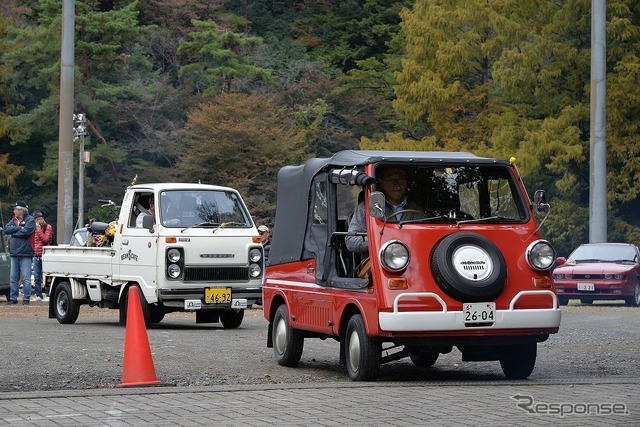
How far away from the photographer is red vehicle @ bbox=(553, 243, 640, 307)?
3128 cm

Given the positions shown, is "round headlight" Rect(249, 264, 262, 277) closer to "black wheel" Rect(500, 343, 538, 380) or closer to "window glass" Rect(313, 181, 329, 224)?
"window glass" Rect(313, 181, 329, 224)

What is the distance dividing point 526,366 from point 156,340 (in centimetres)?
651

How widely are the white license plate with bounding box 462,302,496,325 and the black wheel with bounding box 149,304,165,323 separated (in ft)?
30.9

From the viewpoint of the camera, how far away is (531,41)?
51.5 meters

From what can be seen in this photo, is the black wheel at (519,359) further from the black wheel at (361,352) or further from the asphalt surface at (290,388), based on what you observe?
the black wheel at (361,352)

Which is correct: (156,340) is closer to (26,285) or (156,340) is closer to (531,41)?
(26,285)

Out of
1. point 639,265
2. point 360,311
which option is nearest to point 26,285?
point 639,265

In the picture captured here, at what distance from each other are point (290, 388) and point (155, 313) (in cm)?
1010

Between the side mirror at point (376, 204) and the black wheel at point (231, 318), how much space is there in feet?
29.6

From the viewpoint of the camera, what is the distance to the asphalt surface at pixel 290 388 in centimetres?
966

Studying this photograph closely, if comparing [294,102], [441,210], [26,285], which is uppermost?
[294,102]

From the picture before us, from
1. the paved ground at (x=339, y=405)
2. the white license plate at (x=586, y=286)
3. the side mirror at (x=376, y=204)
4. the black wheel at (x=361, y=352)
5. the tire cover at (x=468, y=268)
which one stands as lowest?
the white license plate at (x=586, y=286)

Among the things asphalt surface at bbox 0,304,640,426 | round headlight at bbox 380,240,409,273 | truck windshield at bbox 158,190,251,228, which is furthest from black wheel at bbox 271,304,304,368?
truck windshield at bbox 158,190,251,228

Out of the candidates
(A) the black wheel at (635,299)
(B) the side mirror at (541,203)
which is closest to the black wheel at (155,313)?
(B) the side mirror at (541,203)
